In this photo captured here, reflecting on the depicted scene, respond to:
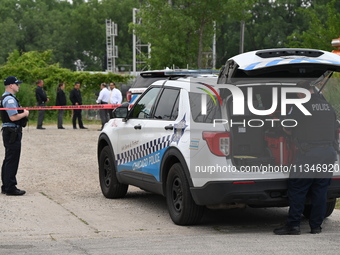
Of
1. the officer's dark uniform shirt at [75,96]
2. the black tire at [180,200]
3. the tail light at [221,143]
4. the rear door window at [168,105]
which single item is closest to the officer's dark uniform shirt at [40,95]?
the officer's dark uniform shirt at [75,96]

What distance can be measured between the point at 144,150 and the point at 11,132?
8.25ft

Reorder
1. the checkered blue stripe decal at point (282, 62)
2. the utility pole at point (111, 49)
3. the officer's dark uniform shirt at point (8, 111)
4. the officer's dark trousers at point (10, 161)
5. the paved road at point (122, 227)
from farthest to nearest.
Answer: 1. the utility pole at point (111, 49)
2. the officer's dark trousers at point (10, 161)
3. the officer's dark uniform shirt at point (8, 111)
4. the checkered blue stripe decal at point (282, 62)
5. the paved road at point (122, 227)

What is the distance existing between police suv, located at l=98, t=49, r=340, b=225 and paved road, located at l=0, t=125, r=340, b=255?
40 cm

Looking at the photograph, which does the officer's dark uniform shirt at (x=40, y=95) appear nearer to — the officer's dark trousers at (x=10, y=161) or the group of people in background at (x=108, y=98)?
the group of people in background at (x=108, y=98)

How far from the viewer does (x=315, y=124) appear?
8141mm

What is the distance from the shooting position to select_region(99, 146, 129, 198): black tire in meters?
11.1

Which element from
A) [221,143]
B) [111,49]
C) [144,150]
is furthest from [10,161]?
[111,49]

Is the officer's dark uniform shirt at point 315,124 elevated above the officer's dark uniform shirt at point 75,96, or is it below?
above

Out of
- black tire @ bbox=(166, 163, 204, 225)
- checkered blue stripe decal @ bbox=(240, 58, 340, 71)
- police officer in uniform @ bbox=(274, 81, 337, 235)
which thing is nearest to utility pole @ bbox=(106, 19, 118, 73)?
black tire @ bbox=(166, 163, 204, 225)

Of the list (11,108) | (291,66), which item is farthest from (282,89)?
(11,108)

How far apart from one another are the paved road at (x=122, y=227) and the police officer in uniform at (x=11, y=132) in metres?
0.24

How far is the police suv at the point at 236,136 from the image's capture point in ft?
26.9

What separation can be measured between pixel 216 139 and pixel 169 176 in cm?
105

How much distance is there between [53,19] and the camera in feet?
344
